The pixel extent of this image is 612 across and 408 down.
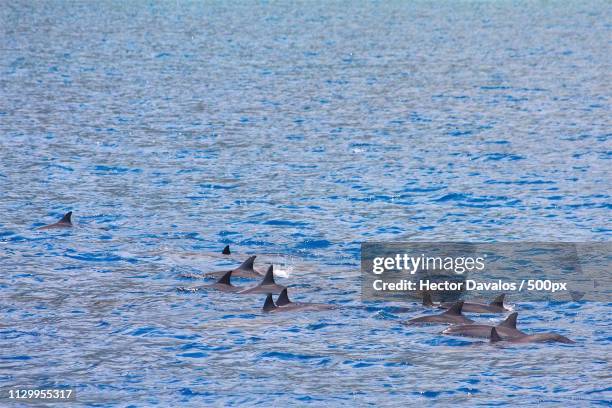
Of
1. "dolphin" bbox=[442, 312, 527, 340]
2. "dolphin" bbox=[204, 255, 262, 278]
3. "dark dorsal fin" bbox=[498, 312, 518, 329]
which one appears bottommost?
"dolphin" bbox=[442, 312, 527, 340]

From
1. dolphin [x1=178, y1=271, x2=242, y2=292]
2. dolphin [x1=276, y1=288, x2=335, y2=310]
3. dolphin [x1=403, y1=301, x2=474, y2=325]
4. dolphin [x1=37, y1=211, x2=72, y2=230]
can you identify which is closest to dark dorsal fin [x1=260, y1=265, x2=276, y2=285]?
dolphin [x1=178, y1=271, x2=242, y2=292]

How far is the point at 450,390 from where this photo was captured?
21.5m

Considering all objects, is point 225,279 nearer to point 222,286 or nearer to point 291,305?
point 222,286

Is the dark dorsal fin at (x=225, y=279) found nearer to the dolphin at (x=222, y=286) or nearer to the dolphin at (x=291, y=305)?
the dolphin at (x=222, y=286)

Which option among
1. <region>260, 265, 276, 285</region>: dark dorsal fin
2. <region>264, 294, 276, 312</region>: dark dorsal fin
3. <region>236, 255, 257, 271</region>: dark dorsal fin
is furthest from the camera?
<region>236, 255, 257, 271</region>: dark dorsal fin

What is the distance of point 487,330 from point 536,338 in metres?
1.04

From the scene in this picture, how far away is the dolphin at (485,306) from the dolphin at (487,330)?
5.51ft

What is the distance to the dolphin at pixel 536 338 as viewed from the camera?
23.9 metres

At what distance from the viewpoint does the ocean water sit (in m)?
22.5

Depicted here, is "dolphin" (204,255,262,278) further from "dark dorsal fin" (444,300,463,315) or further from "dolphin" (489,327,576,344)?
"dolphin" (489,327,576,344)

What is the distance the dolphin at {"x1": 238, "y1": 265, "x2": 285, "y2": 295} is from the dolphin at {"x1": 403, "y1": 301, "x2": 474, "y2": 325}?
4043mm

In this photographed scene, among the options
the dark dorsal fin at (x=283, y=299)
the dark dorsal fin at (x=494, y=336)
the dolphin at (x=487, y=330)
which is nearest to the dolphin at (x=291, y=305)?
the dark dorsal fin at (x=283, y=299)

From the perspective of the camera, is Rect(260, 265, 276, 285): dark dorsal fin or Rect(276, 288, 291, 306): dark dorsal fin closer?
Rect(276, 288, 291, 306): dark dorsal fin

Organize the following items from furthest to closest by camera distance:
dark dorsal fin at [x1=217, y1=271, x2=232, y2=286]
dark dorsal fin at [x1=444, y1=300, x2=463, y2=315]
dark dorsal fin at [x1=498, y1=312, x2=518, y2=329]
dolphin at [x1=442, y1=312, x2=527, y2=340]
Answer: dark dorsal fin at [x1=217, y1=271, x2=232, y2=286] → dark dorsal fin at [x1=444, y1=300, x2=463, y2=315] → dark dorsal fin at [x1=498, y1=312, x2=518, y2=329] → dolphin at [x1=442, y1=312, x2=527, y2=340]
